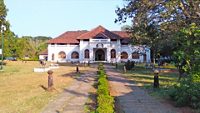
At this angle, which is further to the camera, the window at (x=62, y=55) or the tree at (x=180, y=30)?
the window at (x=62, y=55)

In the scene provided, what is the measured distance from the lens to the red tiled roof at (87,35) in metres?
75.4

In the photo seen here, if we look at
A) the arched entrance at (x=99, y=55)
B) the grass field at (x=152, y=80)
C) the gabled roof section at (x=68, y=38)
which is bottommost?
the grass field at (x=152, y=80)

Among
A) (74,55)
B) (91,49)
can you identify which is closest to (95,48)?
(91,49)

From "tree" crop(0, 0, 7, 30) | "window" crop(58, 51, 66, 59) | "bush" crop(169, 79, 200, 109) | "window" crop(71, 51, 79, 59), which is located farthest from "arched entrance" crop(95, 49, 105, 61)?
"bush" crop(169, 79, 200, 109)

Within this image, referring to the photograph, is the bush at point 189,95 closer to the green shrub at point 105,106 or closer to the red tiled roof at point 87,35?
the green shrub at point 105,106

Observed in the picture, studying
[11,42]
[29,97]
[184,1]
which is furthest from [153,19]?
[11,42]

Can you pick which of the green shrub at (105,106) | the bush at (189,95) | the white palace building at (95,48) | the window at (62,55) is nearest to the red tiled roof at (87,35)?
the white palace building at (95,48)

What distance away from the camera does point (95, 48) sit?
7594 cm

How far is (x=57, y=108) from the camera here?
11977 millimetres

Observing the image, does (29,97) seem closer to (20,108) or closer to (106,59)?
(20,108)

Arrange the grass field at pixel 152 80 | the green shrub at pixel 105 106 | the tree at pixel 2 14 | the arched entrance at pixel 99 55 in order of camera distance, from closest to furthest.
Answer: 1. the green shrub at pixel 105 106
2. the grass field at pixel 152 80
3. the tree at pixel 2 14
4. the arched entrance at pixel 99 55

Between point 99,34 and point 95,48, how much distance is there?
3044 mm

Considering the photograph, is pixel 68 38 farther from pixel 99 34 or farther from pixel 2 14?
pixel 2 14

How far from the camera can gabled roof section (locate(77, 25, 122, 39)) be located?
247ft
